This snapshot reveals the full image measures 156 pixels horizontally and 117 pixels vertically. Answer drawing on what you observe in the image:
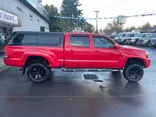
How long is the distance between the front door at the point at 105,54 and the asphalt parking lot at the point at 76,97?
0.70 metres

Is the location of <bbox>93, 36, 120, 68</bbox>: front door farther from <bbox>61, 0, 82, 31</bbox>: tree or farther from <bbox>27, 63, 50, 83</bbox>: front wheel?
<bbox>61, 0, 82, 31</bbox>: tree

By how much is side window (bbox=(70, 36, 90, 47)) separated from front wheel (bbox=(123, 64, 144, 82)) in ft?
6.00

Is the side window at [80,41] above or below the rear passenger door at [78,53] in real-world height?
above

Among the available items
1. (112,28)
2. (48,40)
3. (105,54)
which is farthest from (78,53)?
(112,28)

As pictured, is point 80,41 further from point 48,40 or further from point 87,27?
point 87,27

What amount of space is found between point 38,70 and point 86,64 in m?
1.80

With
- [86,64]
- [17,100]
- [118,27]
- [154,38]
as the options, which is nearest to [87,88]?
[86,64]

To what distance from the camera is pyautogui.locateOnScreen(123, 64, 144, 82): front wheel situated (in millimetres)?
9109

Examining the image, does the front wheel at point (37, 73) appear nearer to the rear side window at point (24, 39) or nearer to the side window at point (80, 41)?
the rear side window at point (24, 39)

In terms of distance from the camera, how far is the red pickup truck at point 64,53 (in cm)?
858

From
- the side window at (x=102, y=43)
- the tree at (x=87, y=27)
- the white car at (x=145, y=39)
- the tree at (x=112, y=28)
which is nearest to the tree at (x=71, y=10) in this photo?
the tree at (x=87, y=27)

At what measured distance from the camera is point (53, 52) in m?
8.62

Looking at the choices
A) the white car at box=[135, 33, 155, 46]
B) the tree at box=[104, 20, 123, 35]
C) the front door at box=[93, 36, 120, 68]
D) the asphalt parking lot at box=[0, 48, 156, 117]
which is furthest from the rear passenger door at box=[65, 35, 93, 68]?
the tree at box=[104, 20, 123, 35]

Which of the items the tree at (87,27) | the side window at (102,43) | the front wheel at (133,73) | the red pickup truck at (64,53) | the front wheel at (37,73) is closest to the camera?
the red pickup truck at (64,53)
